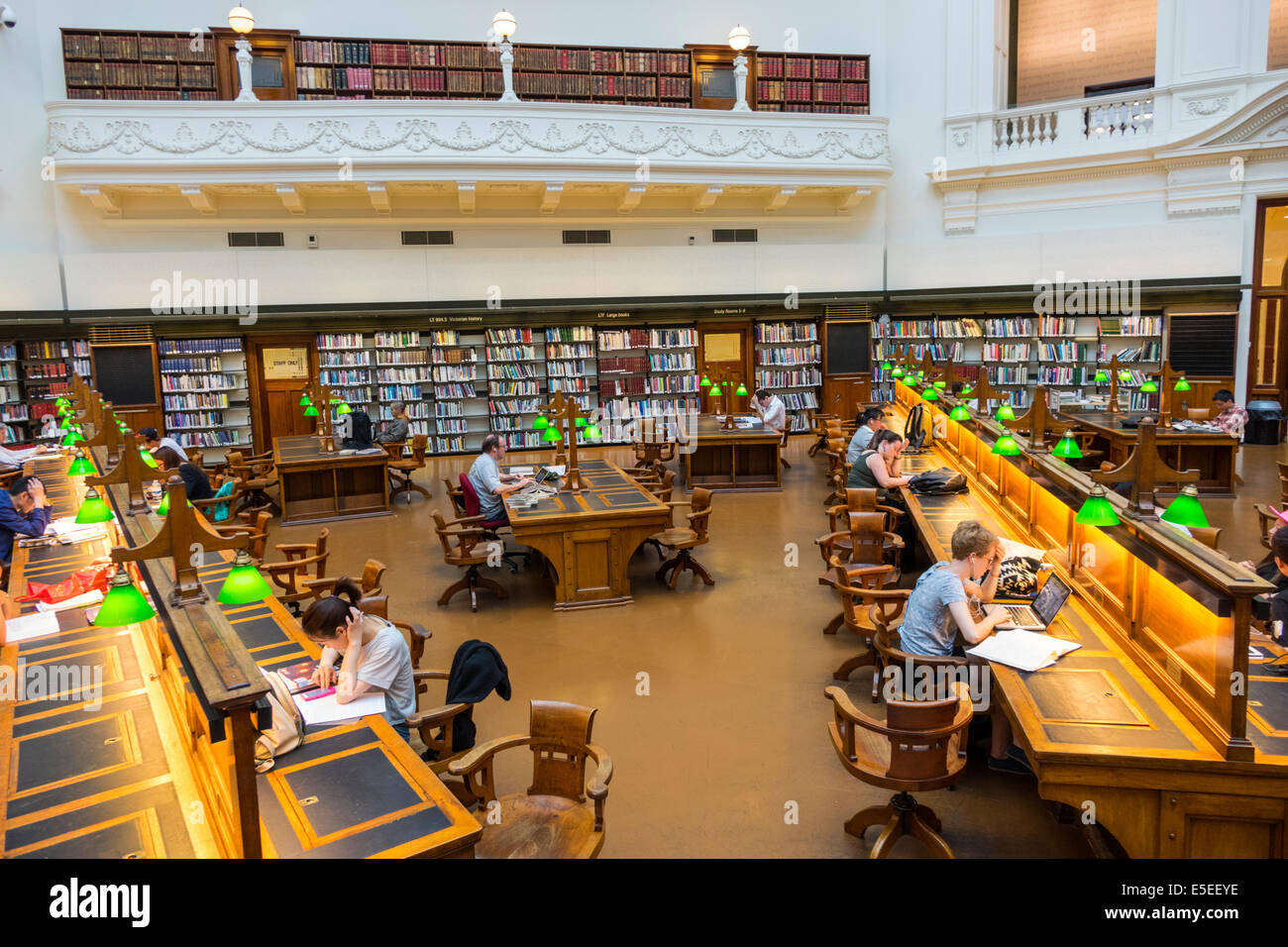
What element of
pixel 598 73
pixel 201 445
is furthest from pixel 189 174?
pixel 598 73

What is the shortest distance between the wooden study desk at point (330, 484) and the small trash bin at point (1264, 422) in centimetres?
1220

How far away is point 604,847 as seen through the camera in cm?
362

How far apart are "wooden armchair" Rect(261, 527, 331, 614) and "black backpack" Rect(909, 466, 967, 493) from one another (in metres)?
4.48

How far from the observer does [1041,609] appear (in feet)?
13.3

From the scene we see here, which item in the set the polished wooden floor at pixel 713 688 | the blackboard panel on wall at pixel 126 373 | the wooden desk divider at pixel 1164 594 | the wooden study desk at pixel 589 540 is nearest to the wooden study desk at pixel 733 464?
the polished wooden floor at pixel 713 688

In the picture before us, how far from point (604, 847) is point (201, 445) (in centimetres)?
1162

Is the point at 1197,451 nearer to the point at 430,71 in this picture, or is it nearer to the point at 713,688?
the point at 713,688

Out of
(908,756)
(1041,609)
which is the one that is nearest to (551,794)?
(908,756)

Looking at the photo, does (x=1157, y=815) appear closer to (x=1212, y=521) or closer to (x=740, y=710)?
(x=740, y=710)

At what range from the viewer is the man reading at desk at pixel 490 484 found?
23.9 ft

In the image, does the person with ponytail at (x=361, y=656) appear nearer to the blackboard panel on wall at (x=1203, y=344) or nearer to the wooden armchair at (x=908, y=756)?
the wooden armchair at (x=908, y=756)

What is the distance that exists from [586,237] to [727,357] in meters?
3.11

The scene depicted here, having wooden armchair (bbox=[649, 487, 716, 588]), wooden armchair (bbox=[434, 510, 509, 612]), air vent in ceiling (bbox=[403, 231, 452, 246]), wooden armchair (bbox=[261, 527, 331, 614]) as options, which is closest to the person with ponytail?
wooden armchair (bbox=[261, 527, 331, 614])

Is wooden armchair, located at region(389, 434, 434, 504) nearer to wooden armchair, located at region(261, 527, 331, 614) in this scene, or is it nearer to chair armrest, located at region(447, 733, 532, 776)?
wooden armchair, located at region(261, 527, 331, 614)
